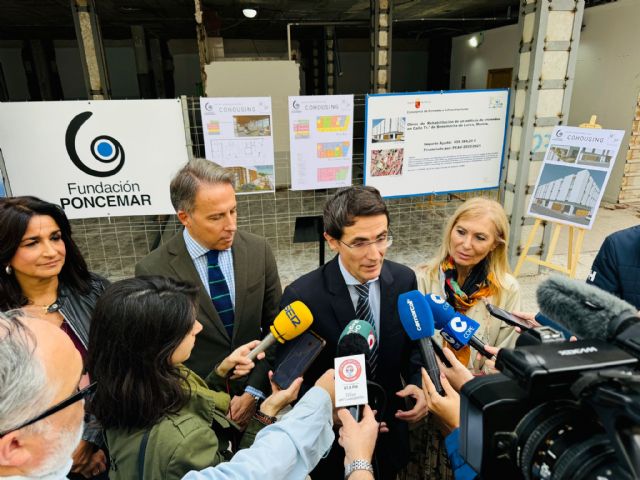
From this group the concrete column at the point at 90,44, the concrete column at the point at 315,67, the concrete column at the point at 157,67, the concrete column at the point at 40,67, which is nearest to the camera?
the concrete column at the point at 90,44

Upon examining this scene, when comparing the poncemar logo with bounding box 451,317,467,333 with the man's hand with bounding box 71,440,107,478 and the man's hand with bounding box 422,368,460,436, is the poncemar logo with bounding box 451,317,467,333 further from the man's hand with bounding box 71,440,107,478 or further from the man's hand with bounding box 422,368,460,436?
the man's hand with bounding box 71,440,107,478

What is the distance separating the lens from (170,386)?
1041 millimetres

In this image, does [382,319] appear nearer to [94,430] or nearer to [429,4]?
[94,430]

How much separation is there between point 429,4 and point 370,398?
8710 mm

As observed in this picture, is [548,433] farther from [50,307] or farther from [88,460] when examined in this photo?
[50,307]

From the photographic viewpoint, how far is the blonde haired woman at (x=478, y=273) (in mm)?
1716

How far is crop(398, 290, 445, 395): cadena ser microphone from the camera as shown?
120 cm

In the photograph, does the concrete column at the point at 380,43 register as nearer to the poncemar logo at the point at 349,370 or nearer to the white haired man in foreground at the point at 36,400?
the poncemar logo at the point at 349,370

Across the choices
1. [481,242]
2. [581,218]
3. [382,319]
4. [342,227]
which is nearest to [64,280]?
[342,227]

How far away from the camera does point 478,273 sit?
1.81 metres

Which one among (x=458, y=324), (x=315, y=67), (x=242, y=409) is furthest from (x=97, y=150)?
(x=315, y=67)

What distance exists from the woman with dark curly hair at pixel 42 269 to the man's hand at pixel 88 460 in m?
0.45

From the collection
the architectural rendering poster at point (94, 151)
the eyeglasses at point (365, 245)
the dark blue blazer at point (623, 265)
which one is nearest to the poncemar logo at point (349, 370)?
the eyeglasses at point (365, 245)

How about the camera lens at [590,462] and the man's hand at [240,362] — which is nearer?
the camera lens at [590,462]
